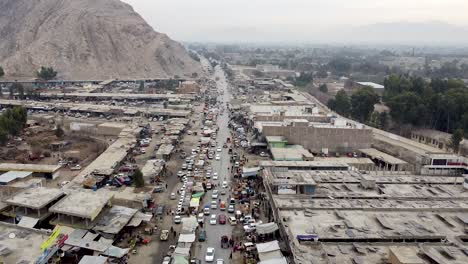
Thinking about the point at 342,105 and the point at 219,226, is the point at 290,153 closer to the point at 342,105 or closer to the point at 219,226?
the point at 219,226

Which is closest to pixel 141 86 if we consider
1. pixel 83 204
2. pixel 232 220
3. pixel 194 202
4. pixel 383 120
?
pixel 383 120

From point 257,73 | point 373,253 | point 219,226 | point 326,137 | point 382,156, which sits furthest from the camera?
point 257,73

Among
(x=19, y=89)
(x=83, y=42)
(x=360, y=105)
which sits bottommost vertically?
(x=360, y=105)

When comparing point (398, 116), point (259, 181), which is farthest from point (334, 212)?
point (398, 116)

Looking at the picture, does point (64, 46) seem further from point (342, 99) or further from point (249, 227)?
point (249, 227)

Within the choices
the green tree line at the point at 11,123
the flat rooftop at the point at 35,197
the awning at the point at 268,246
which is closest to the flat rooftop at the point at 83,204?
the flat rooftop at the point at 35,197

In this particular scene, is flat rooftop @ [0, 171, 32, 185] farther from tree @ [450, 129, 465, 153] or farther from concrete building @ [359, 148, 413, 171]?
tree @ [450, 129, 465, 153]

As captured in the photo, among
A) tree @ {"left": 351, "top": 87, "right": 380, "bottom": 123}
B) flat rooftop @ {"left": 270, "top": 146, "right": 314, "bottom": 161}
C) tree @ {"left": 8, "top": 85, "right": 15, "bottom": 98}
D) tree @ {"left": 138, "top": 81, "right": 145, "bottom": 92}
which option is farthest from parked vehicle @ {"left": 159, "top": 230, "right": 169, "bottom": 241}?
tree @ {"left": 138, "top": 81, "right": 145, "bottom": 92}
